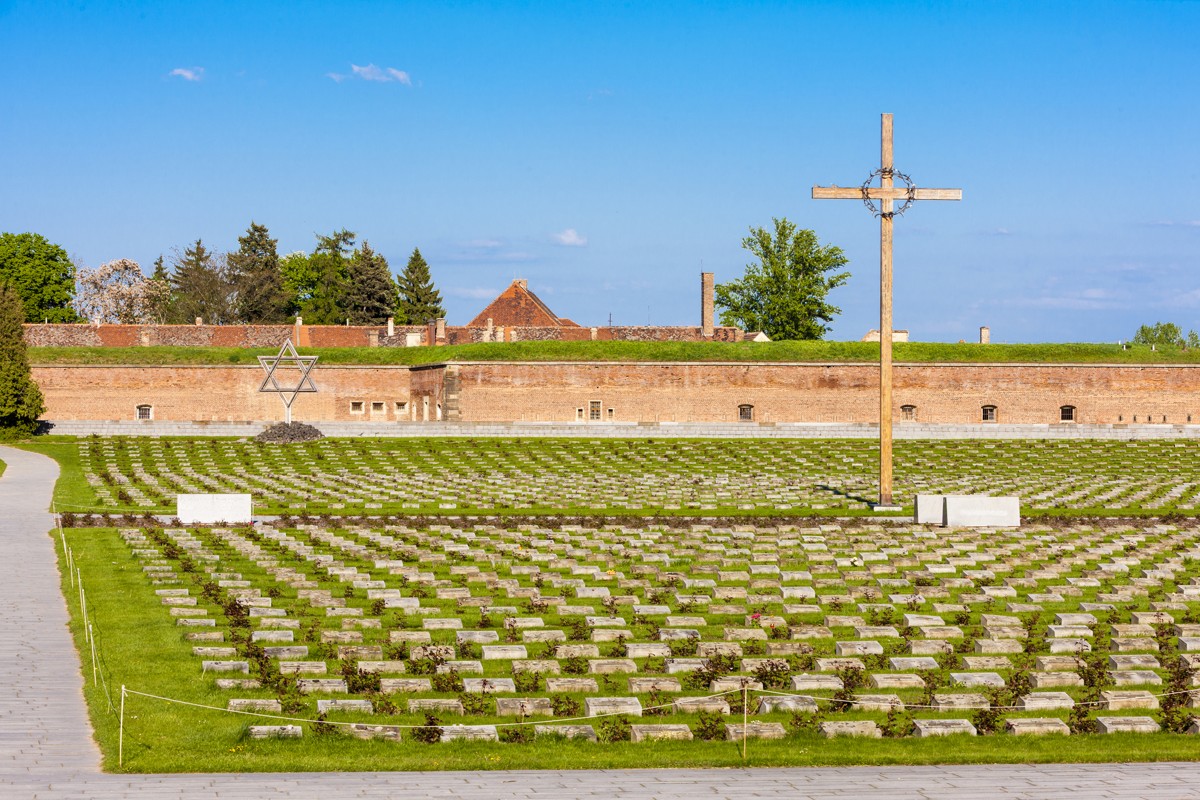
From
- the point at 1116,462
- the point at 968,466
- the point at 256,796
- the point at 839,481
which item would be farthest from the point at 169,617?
the point at 1116,462

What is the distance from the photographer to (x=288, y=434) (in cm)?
4050

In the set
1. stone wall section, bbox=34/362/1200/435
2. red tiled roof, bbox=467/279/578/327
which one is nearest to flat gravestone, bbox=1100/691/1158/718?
stone wall section, bbox=34/362/1200/435

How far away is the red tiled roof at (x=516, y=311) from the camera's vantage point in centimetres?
6731

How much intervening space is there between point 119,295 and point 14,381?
52754 mm

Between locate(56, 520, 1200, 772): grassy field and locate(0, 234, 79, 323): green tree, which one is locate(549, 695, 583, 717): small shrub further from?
locate(0, 234, 79, 323): green tree

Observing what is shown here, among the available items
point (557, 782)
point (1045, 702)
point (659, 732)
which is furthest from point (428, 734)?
point (1045, 702)

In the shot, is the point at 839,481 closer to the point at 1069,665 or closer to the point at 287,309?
the point at 1069,665

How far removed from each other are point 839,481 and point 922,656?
19.0 meters

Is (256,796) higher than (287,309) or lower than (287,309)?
lower

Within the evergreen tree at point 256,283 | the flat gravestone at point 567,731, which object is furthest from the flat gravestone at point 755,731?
the evergreen tree at point 256,283

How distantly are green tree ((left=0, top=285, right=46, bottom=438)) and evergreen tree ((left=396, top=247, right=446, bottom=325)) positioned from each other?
44.6m

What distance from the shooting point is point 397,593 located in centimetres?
1691

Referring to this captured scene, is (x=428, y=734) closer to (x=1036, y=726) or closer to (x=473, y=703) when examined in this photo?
(x=473, y=703)

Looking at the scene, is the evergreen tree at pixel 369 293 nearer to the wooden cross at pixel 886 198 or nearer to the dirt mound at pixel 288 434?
the dirt mound at pixel 288 434
